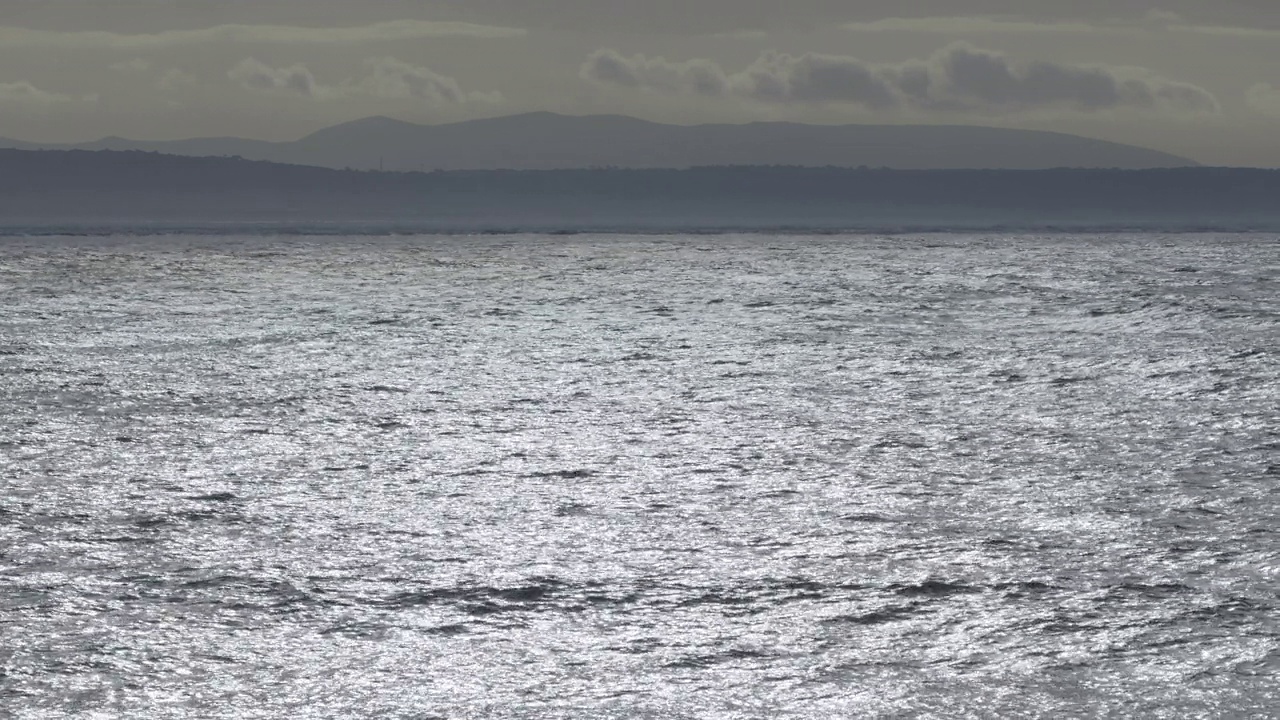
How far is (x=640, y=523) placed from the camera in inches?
138

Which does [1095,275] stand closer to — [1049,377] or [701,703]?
[1049,377]

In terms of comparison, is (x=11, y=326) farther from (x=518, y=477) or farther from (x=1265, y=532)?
(x=1265, y=532)

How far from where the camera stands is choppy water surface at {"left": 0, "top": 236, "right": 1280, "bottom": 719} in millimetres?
2412

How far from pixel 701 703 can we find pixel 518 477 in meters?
1.83

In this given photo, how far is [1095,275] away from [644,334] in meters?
7.04

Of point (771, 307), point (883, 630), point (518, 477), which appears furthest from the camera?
point (771, 307)

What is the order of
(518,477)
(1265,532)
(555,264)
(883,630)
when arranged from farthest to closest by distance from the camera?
(555,264), (518,477), (1265,532), (883,630)

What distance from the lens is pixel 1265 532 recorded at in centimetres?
336

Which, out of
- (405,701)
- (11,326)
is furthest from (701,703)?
(11,326)

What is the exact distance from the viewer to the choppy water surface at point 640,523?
241 cm

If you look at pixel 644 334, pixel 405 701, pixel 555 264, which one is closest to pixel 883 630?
pixel 405 701

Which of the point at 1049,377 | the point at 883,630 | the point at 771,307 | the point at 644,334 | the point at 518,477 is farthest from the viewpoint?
the point at 771,307

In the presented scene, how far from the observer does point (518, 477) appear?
406 cm

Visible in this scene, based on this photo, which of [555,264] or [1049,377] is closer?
[1049,377]
